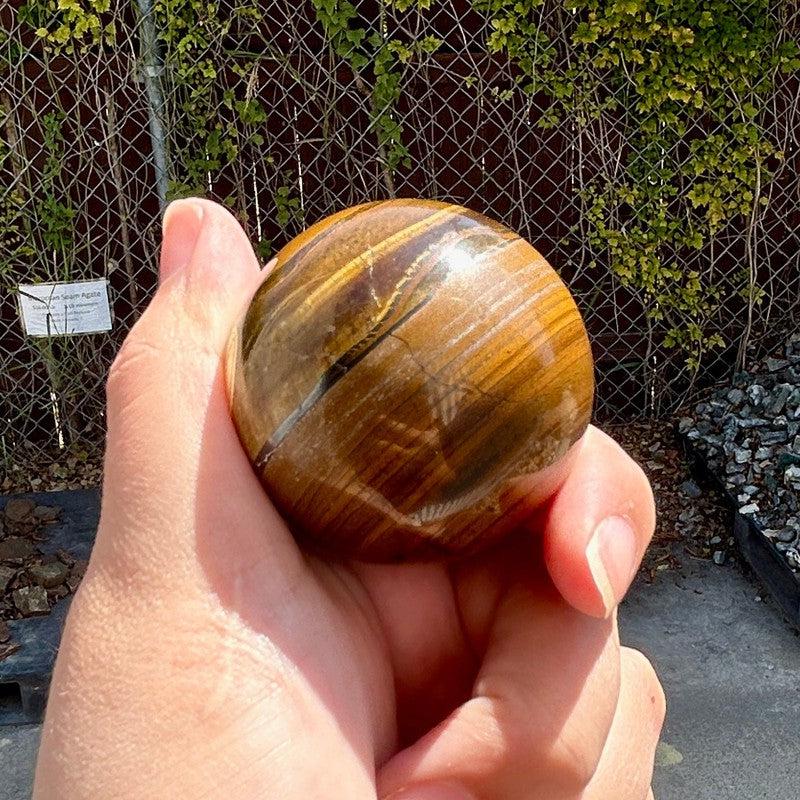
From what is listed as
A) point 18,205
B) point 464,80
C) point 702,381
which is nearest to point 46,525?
point 18,205

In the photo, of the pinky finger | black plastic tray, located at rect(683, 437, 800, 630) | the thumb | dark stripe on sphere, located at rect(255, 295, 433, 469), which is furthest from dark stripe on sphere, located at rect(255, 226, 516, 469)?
black plastic tray, located at rect(683, 437, 800, 630)

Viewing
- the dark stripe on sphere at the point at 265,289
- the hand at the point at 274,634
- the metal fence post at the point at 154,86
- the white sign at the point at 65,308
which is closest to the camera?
the hand at the point at 274,634

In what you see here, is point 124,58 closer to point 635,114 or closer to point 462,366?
point 635,114

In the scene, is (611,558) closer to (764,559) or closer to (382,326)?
(382,326)

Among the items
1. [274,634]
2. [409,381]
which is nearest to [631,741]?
[274,634]

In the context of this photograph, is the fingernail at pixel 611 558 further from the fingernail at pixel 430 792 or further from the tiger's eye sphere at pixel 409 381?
the fingernail at pixel 430 792

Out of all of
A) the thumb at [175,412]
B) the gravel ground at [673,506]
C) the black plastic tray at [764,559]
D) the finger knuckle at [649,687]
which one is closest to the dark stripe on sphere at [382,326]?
the thumb at [175,412]
